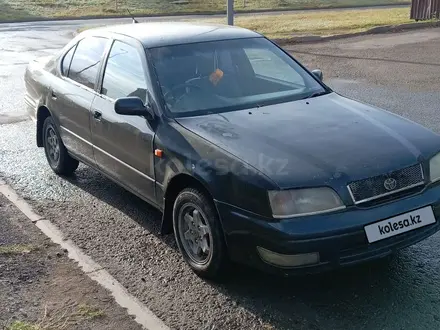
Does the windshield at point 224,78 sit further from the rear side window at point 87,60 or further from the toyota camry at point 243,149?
the rear side window at point 87,60

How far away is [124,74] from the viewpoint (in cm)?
534

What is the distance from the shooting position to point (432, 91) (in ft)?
34.8

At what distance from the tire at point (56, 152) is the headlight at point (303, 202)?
341 centimetres

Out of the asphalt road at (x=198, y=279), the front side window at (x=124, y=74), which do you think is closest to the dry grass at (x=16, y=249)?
the asphalt road at (x=198, y=279)

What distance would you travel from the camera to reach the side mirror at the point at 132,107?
184 inches

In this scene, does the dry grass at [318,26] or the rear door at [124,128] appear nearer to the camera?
the rear door at [124,128]

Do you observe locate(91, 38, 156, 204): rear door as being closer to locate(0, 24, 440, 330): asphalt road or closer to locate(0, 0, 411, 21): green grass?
locate(0, 24, 440, 330): asphalt road

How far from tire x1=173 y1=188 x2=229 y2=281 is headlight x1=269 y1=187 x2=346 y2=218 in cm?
52

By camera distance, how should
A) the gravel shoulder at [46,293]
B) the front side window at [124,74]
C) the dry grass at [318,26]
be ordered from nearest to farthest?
1. the gravel shoulder at [46,293]
2. the front side window at [124,74]
3. the dry grass at [318,26]

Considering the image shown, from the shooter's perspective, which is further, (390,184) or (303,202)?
(390,184)

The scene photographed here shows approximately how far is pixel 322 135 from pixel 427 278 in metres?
1.20

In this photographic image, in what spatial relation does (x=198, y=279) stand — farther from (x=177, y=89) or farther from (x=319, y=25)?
(x=319, y=25)

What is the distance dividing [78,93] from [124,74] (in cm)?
76
